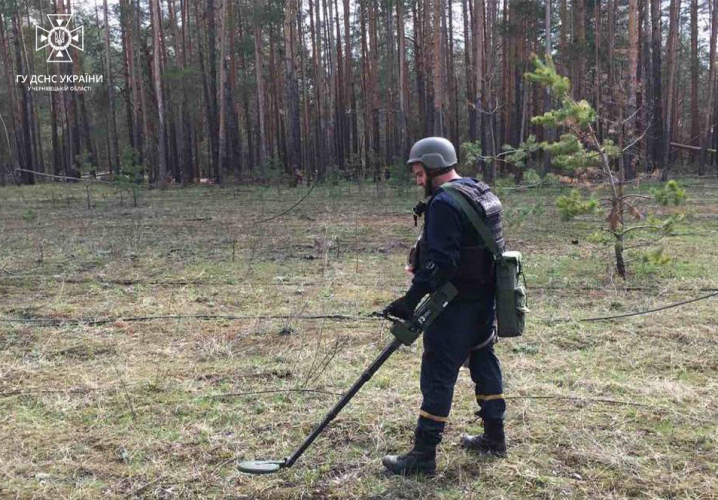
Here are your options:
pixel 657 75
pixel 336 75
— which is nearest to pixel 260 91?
pixel 336 75

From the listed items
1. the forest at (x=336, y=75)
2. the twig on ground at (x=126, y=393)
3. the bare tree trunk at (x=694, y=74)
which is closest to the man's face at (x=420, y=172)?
the twig on ground at (x=126, y=393)

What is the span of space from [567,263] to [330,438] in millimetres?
5922

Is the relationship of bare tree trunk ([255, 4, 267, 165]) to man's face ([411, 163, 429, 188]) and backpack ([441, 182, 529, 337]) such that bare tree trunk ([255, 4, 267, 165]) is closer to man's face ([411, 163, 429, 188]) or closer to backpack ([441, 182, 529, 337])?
man's face ([411, 163, 429, 188])

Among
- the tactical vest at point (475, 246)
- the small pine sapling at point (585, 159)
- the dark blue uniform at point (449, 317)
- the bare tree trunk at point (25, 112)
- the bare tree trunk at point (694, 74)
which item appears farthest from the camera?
the bare tree trunk at point (694, 74)

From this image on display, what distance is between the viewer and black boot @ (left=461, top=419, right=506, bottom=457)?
10.9ft

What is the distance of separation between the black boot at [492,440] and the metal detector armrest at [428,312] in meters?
0.73

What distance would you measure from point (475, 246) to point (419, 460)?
1.14 meters

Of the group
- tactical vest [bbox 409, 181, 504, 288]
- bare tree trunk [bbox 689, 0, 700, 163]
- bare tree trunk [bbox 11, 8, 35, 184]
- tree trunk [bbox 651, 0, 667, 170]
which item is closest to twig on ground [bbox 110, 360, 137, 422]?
tactical vest [bbox 409, 181, 504, 288]

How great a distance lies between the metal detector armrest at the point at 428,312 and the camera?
304 cm

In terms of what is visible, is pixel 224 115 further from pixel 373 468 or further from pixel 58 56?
pixel 373 468

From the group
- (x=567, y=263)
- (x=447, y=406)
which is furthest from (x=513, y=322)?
(x=567, y=263)

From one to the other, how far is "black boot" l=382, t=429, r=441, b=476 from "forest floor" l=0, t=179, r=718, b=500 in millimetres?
67

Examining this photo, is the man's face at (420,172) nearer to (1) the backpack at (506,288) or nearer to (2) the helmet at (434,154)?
(2) the helmet at (434,154)

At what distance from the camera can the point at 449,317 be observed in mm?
3156
